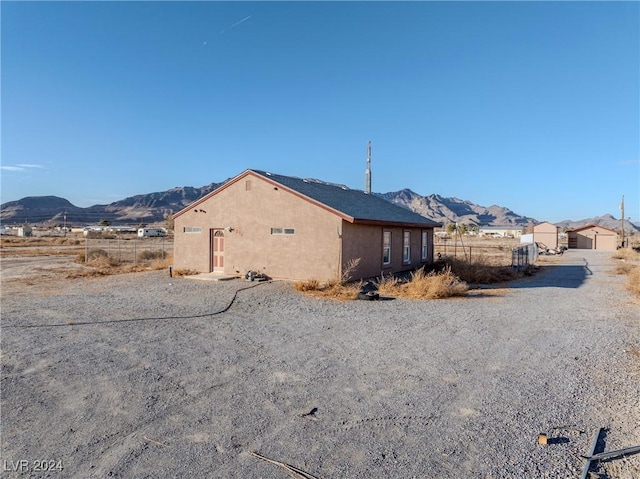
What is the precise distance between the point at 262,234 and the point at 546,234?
48.4 m

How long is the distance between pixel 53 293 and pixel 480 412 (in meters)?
14.7

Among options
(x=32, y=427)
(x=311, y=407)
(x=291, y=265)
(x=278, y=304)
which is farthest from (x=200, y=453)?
(x=291, y=265)

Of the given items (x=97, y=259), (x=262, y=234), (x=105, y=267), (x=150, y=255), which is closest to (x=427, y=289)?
(x=262, y=234)

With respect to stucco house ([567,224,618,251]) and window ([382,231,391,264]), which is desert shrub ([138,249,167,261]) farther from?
stucco house ([567,224,618,251])

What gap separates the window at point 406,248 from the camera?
2111 cm

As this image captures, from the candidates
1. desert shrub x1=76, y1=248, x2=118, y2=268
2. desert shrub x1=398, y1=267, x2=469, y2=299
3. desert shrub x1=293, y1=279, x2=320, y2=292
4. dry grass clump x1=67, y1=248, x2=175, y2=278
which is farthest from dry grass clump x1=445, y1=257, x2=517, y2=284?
desert shrub x1=76, y1=248, x2=118, y2=268

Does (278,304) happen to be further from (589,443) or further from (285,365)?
(589,443)

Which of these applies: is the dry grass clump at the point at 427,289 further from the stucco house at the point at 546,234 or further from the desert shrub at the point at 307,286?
the stucco house at the point at 546,234

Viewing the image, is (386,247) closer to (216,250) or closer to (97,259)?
(216,250)

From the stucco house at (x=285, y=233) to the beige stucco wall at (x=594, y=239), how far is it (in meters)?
44.7

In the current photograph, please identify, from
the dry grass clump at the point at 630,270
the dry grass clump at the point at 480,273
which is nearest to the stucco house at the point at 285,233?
the dry grass clump at the point at 480,273

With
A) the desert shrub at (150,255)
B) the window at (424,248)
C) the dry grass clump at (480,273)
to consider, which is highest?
the window at (424,248)

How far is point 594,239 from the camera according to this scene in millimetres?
55312

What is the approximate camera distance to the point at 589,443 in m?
4.41
